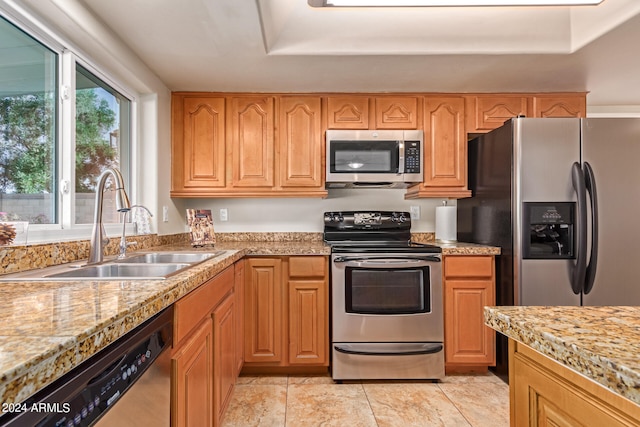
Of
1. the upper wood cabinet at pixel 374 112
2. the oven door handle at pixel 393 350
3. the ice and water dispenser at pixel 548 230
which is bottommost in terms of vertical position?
the oven door handle at pixel 393 350

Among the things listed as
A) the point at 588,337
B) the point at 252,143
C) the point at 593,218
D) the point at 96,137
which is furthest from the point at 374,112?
the point at 588,337

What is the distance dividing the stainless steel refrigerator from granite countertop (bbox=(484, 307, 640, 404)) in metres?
1.60

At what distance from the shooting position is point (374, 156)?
269cm

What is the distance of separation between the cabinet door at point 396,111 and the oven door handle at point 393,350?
1631 mm

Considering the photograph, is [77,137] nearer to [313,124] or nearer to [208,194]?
[208,194]

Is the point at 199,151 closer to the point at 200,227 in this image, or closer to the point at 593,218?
the point at 200,227

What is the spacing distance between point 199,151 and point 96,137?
0.79 metres

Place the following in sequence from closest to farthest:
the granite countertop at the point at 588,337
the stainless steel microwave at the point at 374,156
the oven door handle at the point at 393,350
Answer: the granite countertop at the point at 588,337 → the oven door handle at the point at 393,350 → the stainless steel microwave at the point at 374,156

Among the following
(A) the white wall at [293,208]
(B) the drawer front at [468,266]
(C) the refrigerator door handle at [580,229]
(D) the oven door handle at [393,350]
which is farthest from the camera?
(A) the white wall at [293,208]

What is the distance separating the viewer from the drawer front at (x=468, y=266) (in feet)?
7.92

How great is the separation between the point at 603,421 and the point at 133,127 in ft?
8.88

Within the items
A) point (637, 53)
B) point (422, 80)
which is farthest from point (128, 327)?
point (637, 53)

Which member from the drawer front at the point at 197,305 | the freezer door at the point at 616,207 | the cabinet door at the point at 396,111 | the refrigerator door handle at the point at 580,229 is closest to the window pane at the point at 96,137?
the drawer front at the point at 197,305

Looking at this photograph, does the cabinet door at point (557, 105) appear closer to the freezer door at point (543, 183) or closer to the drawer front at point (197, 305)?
the freezer door at point (543, 183)
